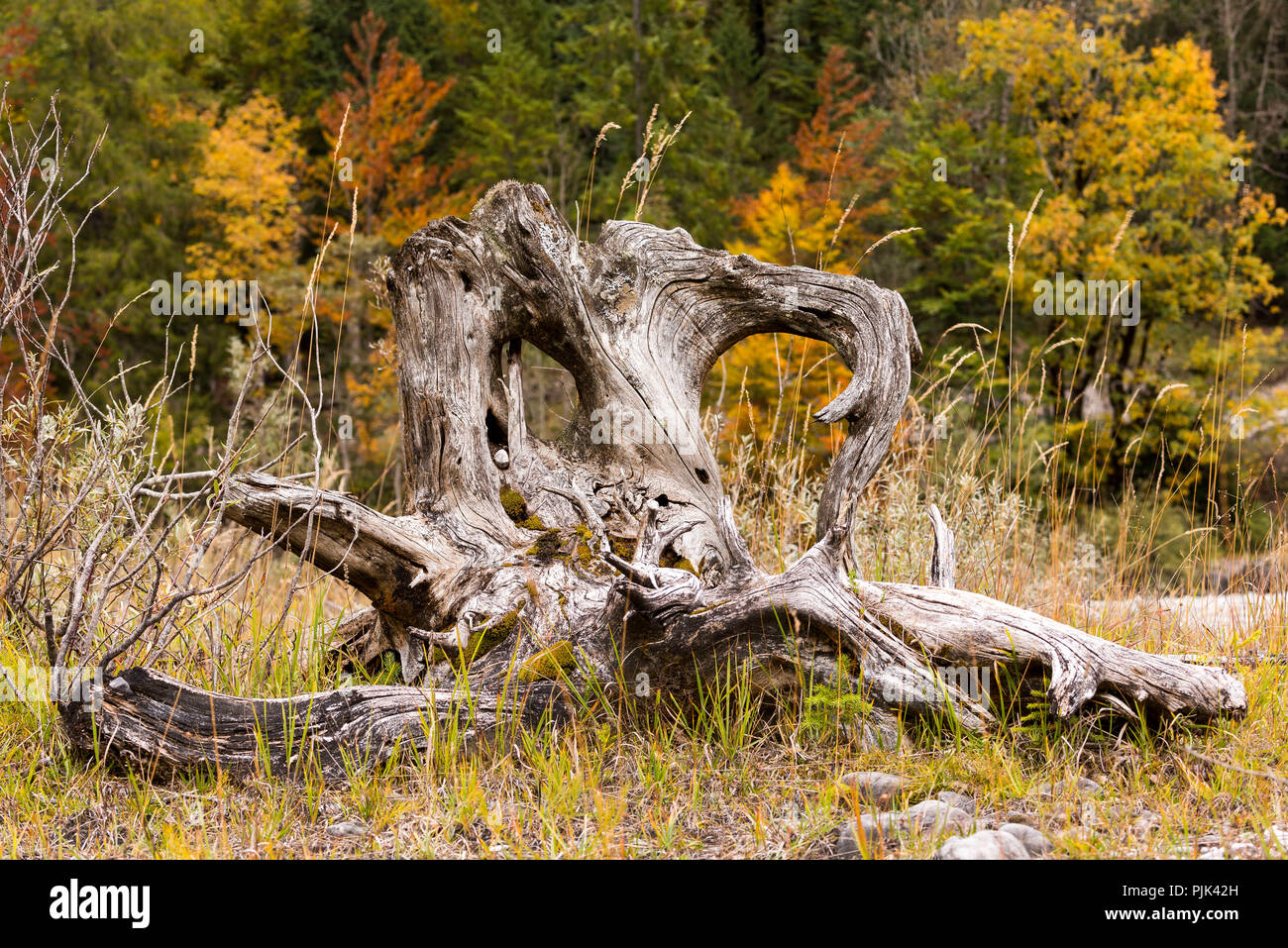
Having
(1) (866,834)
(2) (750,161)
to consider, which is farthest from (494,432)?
(2) (750,161)

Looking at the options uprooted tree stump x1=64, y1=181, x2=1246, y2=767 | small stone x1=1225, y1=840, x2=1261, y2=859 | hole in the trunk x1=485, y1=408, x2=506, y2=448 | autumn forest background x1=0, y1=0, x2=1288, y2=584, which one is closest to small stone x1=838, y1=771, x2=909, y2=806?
uprooted tree stump x1=64, y1=181, x2=1246, y2=767

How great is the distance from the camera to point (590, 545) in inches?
122

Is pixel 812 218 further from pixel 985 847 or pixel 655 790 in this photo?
pixel 985 847

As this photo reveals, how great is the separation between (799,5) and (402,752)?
30.5 metres

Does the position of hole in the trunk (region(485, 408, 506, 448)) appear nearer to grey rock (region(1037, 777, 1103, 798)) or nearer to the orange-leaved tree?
grey rock (region(1037, 777, 1103, 798))

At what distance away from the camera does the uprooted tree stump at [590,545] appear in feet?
8.55

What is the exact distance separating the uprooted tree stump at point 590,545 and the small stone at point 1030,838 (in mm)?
449

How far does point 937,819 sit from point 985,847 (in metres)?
0.15

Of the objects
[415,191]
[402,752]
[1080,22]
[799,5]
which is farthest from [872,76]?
[402,752]

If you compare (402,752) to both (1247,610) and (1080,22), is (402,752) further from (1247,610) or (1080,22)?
(1080,22)

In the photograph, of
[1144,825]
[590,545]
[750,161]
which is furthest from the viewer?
[750,161]

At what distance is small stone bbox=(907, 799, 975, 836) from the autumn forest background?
10459 mm

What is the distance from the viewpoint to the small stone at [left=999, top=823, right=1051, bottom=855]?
2.13 meters

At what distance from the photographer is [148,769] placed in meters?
2.49
